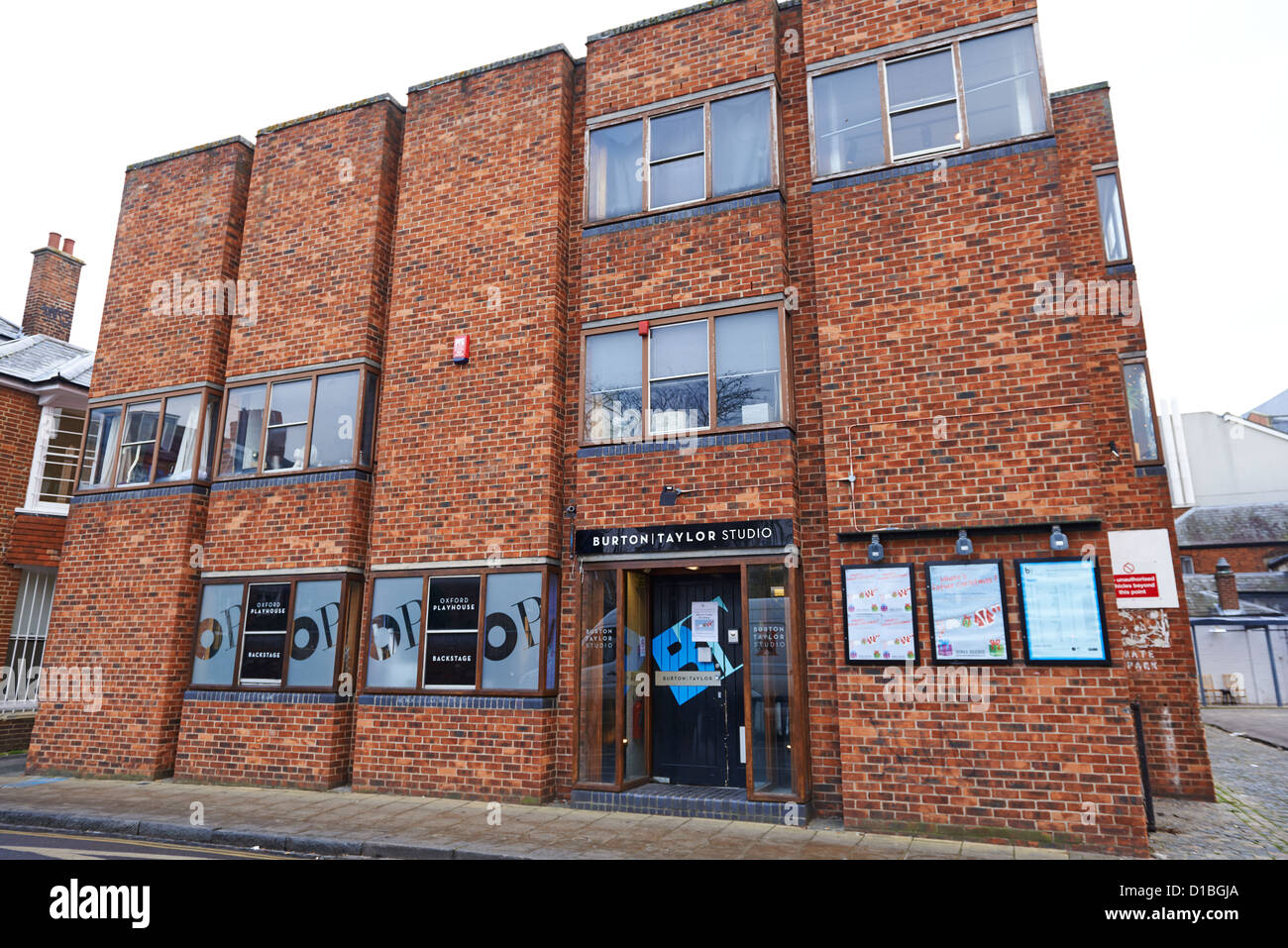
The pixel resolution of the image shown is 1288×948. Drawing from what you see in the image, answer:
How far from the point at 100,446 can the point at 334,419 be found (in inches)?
193

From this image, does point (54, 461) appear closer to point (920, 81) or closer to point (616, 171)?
point (616, 171)

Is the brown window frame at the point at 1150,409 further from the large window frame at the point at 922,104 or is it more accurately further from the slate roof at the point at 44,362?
the slate roof at the point at 44,362

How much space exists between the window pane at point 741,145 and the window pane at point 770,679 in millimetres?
4853

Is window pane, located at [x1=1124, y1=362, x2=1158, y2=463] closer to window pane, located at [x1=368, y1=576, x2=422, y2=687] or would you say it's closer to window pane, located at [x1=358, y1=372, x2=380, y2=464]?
window pane, located at [x1=368, y1=576, x2=422, y2=687]

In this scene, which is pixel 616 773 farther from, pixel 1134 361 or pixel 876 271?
pixel 1134 361

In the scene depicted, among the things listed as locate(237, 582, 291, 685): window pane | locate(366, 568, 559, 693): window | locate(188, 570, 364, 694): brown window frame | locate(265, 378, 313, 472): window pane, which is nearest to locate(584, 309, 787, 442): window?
locate(366, 568, 559, 693): window

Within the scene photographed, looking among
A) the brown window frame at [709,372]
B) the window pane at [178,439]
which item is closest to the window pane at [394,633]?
the brown window frame at [709,372]

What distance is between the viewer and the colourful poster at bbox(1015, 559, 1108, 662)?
7.15m

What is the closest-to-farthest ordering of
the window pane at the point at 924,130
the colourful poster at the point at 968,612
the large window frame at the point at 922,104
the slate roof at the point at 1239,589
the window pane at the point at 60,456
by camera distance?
the colourful poster at the point at 968,612
the large window frame at the point at 922,104
the window pane at the point at 924,130
the window pane at the point at 60,456
the slate roof at the point at 1239,589

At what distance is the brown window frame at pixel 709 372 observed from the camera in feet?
29.4

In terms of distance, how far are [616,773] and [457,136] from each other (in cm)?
912

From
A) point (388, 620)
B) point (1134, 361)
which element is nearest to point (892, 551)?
point (1134, 361)

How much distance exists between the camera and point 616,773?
8852mm
